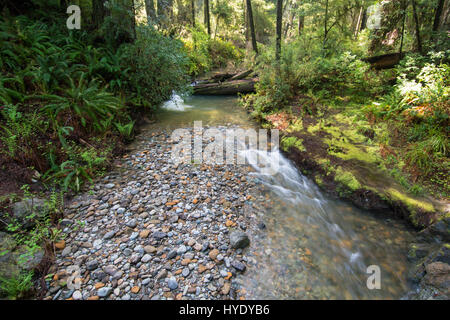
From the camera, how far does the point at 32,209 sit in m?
3.43

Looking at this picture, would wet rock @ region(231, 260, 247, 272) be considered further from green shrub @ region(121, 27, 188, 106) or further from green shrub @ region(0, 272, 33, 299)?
green shrub @ region(121, 27, 188, 106)

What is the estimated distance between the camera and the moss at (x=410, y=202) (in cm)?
397

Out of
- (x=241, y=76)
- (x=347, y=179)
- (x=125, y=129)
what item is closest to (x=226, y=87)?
(x=241, y=76)

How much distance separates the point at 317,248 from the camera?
144 inches

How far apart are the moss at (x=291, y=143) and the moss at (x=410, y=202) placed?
7.56 ft

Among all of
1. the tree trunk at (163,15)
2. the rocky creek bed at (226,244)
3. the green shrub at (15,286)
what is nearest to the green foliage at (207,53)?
the tree trunk at (163,15)

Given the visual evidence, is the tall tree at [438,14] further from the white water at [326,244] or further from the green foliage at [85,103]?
the green foliage at [85,103]

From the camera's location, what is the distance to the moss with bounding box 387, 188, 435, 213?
397 centimetres

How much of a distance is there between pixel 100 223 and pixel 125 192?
2.79 feet

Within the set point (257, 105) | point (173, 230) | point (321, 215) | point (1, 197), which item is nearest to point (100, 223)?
point (173, 230)

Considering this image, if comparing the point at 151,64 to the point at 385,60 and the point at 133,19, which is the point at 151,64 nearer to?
the point at 133,19

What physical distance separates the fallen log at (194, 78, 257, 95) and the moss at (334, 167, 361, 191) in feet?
24.5

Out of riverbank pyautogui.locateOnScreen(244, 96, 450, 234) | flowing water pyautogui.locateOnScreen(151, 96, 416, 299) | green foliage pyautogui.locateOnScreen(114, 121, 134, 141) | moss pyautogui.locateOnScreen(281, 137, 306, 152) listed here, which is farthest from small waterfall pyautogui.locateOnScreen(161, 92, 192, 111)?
flowing water pyautogui.locateOnScreen(151, 96, 416, 299)

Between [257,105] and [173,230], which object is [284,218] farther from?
[257,105]
